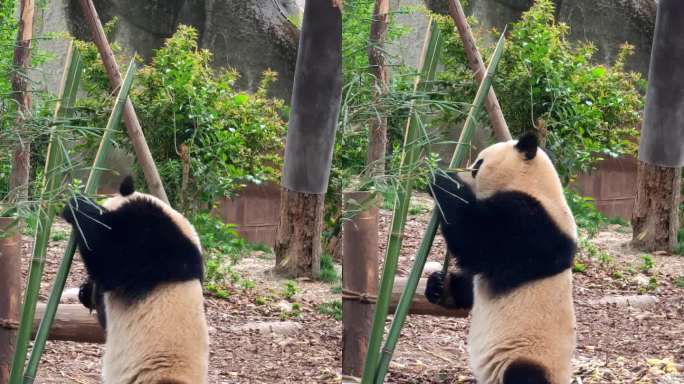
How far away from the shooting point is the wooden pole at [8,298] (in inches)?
166

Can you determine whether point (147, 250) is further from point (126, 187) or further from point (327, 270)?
point (327, 270)

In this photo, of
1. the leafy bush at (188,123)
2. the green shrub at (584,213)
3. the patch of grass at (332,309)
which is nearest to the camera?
the patch of grass at (332,309)

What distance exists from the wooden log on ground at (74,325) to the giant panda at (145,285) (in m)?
0.45

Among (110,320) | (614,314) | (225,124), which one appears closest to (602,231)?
(614,314)

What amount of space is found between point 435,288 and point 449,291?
2.7 inches

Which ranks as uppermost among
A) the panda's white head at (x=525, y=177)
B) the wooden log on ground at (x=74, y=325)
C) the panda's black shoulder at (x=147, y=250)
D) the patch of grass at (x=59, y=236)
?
the panda's white head at (x=525, y=177)

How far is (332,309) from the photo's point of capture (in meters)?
7.05

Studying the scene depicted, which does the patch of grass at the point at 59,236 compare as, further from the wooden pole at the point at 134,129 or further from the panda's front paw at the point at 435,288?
the panda's front paw at the point at 435,288

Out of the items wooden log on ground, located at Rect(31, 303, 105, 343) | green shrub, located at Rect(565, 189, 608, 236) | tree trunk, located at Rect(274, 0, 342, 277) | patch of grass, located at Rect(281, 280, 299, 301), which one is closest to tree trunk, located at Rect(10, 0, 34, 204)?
wooden log on ground, located at Rect(31, 303, 105, 343)

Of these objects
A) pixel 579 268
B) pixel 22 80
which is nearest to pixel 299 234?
pixel 22 80

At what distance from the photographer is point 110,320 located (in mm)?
3979

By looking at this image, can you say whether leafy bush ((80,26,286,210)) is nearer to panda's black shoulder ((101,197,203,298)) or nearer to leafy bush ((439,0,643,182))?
leafy bush ((439,0,643,182))

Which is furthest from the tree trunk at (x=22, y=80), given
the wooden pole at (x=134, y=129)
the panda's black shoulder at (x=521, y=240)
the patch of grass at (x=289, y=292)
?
the panda's black shoulder at (x=521, y=240)

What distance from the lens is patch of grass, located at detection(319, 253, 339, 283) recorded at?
7918mm
